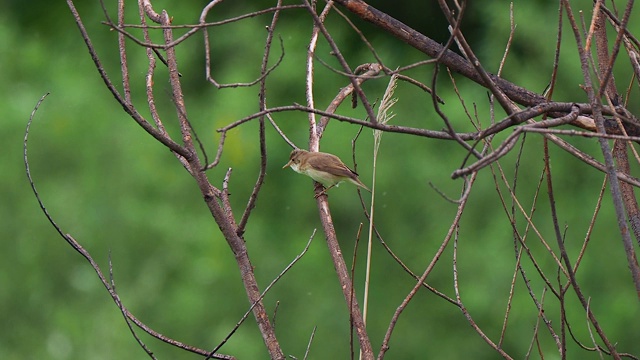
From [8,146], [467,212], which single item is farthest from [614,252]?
[8,146]

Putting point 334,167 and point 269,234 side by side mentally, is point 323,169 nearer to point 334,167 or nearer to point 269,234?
point 334,167

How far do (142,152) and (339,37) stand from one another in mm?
1201

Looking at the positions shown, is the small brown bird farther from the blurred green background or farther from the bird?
the blurred green background

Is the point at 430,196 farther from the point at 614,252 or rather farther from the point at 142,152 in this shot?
the point at 142,152

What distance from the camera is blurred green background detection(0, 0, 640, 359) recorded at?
2715mm

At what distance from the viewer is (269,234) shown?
3104 mm

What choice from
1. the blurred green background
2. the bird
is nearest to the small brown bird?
the bird

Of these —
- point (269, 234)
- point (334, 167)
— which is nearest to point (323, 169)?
point (334, 167)

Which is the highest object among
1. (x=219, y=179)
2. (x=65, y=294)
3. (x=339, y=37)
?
(x=339, y=37)

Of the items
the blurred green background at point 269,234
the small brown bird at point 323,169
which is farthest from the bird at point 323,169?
the blurred green background at point 269,234

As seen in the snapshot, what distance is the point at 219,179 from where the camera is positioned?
9.96 ft

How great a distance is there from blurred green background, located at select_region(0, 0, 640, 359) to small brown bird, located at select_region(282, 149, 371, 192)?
0.59 meters

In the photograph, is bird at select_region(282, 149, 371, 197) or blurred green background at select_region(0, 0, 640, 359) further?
blurred green background at select_region(0, 0, 640, 359)

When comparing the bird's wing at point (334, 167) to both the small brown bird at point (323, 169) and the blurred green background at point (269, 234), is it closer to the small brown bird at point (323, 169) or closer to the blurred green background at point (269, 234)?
the small brown bird at point (323, 169)
